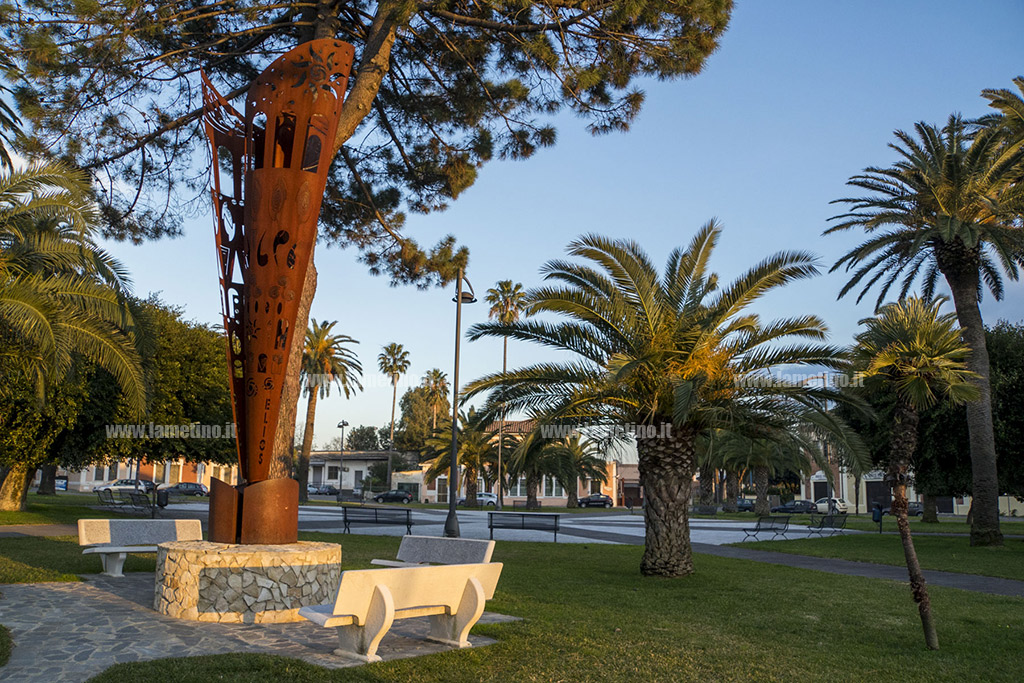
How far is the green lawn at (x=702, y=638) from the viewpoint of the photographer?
19.0 feet

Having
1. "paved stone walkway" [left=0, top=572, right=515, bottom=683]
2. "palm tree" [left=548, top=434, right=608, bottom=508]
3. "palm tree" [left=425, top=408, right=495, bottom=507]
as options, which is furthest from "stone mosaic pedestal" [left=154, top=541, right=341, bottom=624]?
"palm tree" [left=425, top=408, right=495, bottom=507]

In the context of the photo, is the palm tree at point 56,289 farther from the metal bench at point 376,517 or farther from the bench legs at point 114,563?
the metal bench at point 376,517

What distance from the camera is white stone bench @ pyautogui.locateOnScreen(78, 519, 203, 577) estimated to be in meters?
10.5

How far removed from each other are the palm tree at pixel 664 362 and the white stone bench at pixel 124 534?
4.76m

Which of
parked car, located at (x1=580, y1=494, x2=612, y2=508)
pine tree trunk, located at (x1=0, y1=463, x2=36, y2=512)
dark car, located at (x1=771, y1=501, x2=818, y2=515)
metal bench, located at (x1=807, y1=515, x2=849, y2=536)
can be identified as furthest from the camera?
parked car, located at (x1=580, y1=494, x2=612, y2=508)

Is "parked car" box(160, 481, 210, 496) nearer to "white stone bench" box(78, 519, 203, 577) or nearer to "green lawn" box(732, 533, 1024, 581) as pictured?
"green lawn" box(732, 533, 1024, 581)

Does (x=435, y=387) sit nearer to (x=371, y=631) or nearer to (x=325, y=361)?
(x=325, y=361)

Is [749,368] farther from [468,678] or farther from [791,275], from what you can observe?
[468,678]

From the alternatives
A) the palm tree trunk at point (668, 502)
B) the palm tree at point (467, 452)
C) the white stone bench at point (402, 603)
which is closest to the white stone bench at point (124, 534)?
the white stone bench at point (402, 603)

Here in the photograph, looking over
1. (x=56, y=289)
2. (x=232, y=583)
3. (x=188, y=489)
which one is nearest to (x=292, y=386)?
(x=56, y=289)

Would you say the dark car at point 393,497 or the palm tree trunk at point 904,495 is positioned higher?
the palm tree trunk at point 904,495

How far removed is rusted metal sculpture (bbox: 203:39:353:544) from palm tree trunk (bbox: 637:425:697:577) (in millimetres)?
6284

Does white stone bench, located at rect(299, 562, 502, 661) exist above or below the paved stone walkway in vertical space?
above

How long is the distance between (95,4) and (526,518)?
15.4 m
